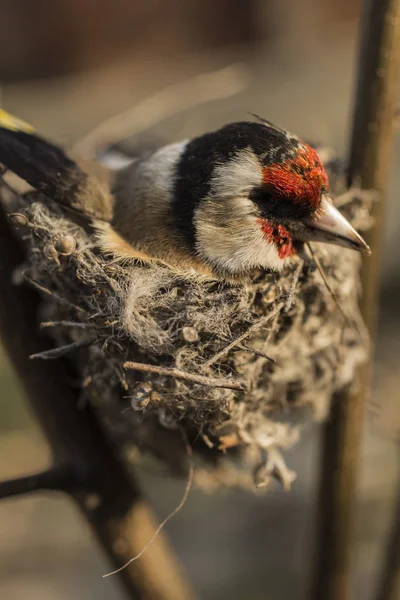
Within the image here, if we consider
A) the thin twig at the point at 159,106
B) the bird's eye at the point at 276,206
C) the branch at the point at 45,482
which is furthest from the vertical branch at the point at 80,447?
the thin twig at the point at 159,106

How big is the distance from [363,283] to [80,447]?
753 millimetres

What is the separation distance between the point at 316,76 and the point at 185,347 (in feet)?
18.7

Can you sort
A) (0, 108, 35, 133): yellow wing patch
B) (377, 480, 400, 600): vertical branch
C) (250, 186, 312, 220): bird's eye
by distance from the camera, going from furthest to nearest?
(377, 480, 400, 600): vertical branch → (0, 108, 35, 133): yellow wing patch → (250, 186, 312, 220): bird's eye

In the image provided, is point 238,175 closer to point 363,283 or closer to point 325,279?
point 325,279

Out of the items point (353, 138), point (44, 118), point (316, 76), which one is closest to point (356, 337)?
point (353, 138)

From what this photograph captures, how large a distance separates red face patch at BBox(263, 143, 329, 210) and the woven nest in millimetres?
147

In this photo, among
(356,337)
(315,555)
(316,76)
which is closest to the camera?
(356,337)

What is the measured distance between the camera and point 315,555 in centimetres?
178

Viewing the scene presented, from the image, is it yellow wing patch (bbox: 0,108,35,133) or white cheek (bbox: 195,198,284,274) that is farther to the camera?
yellow wing patch (bbox: 0,108,35,133)

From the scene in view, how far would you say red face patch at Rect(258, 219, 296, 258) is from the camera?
4.48 feet

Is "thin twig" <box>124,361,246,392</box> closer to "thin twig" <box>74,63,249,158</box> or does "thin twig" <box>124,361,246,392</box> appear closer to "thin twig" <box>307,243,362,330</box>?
"thin twig" <box>307,243,362,330</box>

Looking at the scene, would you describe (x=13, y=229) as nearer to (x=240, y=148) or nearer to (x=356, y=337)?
(x=240, y=148)

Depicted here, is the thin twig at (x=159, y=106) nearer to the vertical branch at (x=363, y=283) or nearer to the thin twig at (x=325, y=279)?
the vertical branch at (x=363, y=283)

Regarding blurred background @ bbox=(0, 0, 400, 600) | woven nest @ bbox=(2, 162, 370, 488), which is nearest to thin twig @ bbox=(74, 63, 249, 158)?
blurred background @ bbox=(0, 0, 400, 600)
